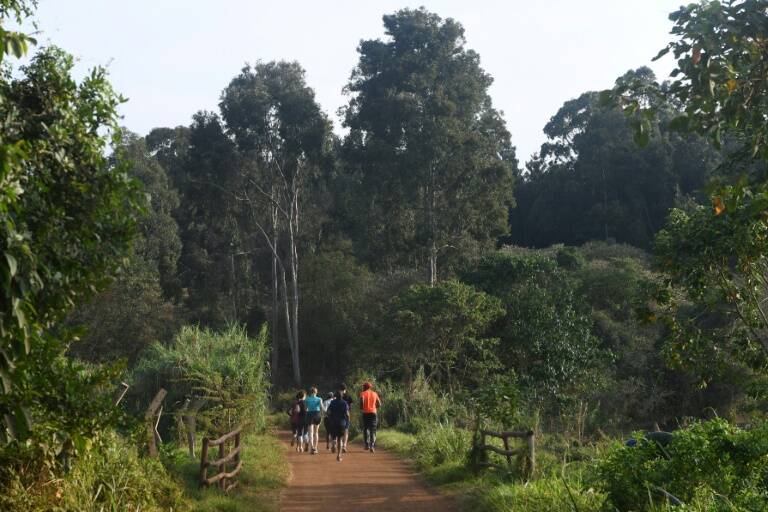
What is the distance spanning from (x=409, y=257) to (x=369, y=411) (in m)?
20.1

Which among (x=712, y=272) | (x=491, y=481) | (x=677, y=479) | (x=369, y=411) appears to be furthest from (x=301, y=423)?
(x=677, y=479)

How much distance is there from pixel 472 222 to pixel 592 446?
81.9ft

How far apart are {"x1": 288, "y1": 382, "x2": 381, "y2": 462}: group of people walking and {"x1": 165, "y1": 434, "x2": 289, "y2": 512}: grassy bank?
1.42 m

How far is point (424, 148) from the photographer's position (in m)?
36.2

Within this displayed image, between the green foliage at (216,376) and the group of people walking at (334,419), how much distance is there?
93 cm

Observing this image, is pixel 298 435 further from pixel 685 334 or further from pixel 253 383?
pixel 685 334

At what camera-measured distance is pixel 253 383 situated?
18.1 meters

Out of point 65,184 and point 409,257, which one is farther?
point 409,257

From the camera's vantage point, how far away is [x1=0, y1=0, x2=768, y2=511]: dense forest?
6637mm

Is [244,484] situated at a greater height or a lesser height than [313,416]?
lesser

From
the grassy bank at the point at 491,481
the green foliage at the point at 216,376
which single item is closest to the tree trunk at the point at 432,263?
the green foliage at the point at 216,376

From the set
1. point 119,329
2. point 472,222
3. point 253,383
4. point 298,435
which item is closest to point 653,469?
point 253,383

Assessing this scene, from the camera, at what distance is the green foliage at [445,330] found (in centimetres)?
2909

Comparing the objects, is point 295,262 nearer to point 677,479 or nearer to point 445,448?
point 445,448
